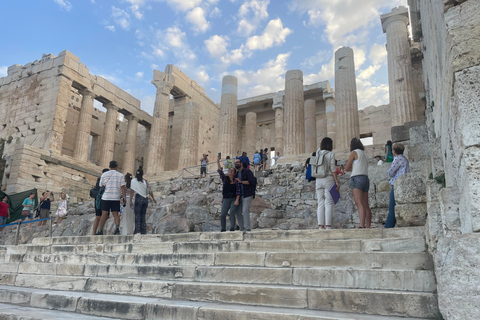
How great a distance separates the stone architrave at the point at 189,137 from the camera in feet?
75.1

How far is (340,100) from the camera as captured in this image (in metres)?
17.8

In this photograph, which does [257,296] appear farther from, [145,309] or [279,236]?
[279,236]

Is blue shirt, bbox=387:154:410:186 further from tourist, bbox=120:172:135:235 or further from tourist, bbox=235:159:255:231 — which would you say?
tourist, bbox=120:172:135:235

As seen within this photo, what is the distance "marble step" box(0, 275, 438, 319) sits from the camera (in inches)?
103

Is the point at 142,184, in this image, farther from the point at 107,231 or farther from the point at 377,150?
the point at 377,150

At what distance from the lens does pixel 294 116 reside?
19.4 metres

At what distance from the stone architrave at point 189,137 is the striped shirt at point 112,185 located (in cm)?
1573

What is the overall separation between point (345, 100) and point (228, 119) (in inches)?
286

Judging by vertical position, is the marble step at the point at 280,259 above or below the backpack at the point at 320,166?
below

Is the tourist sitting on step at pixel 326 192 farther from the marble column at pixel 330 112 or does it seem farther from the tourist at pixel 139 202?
the marble column at pixel 330 112

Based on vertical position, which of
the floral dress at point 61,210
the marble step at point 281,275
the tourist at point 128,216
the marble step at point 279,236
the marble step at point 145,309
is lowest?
the marble step at point 145,309

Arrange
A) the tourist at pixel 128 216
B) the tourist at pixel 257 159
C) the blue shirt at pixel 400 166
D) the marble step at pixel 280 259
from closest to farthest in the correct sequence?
1. the marble step at pixel 280 259
2. the blue shirt at pixel 400 166
3. the tourist at pixel 128 216
4. the tourist at pixel 257 159

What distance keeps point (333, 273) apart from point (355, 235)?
41.8 inches

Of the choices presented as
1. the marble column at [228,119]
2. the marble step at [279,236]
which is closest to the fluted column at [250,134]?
the marble column at [228,119]
